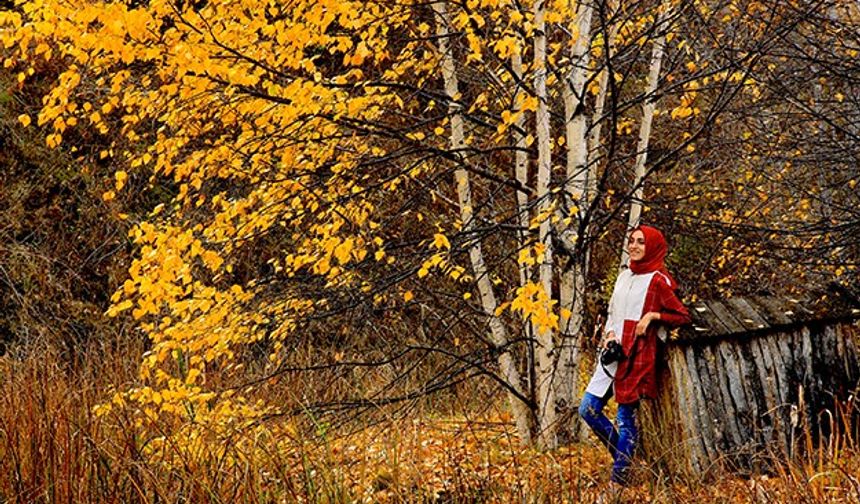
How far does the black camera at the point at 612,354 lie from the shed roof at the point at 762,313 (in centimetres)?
→ 30

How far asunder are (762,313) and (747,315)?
0.11 m

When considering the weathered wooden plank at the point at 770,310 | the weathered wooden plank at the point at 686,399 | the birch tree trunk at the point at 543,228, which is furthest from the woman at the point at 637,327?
the weathered wooden plank at the point at 770,310

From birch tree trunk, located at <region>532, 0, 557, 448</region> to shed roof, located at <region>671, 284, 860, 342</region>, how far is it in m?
0.85

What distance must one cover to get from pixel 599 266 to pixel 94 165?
19.1 ft

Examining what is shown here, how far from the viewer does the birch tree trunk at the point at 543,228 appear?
18.1 feet

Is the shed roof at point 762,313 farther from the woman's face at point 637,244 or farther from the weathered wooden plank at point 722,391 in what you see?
the woman's face at point 637,244

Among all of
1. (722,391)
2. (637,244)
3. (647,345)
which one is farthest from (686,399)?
(637,244)

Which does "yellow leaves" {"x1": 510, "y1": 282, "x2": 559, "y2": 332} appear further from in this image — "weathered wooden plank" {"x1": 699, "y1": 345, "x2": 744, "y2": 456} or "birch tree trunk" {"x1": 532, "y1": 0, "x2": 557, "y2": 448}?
"weathered wooden plank" {"x1": 699, "y1": 345, "x2": 744, "y2": 456}

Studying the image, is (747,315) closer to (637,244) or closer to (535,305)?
(637,244)

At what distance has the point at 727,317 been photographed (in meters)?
5.46

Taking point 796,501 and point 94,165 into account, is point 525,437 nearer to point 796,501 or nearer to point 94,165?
point 796,501

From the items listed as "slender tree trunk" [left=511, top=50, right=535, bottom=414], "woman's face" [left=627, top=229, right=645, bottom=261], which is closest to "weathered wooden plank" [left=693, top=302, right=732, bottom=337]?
"woman's face" [left=627, top=229, right=645, bottom=261]

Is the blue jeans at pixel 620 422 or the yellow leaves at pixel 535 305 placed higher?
the yellow leaves at pixel 535 305

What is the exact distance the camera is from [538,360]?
6203mm
